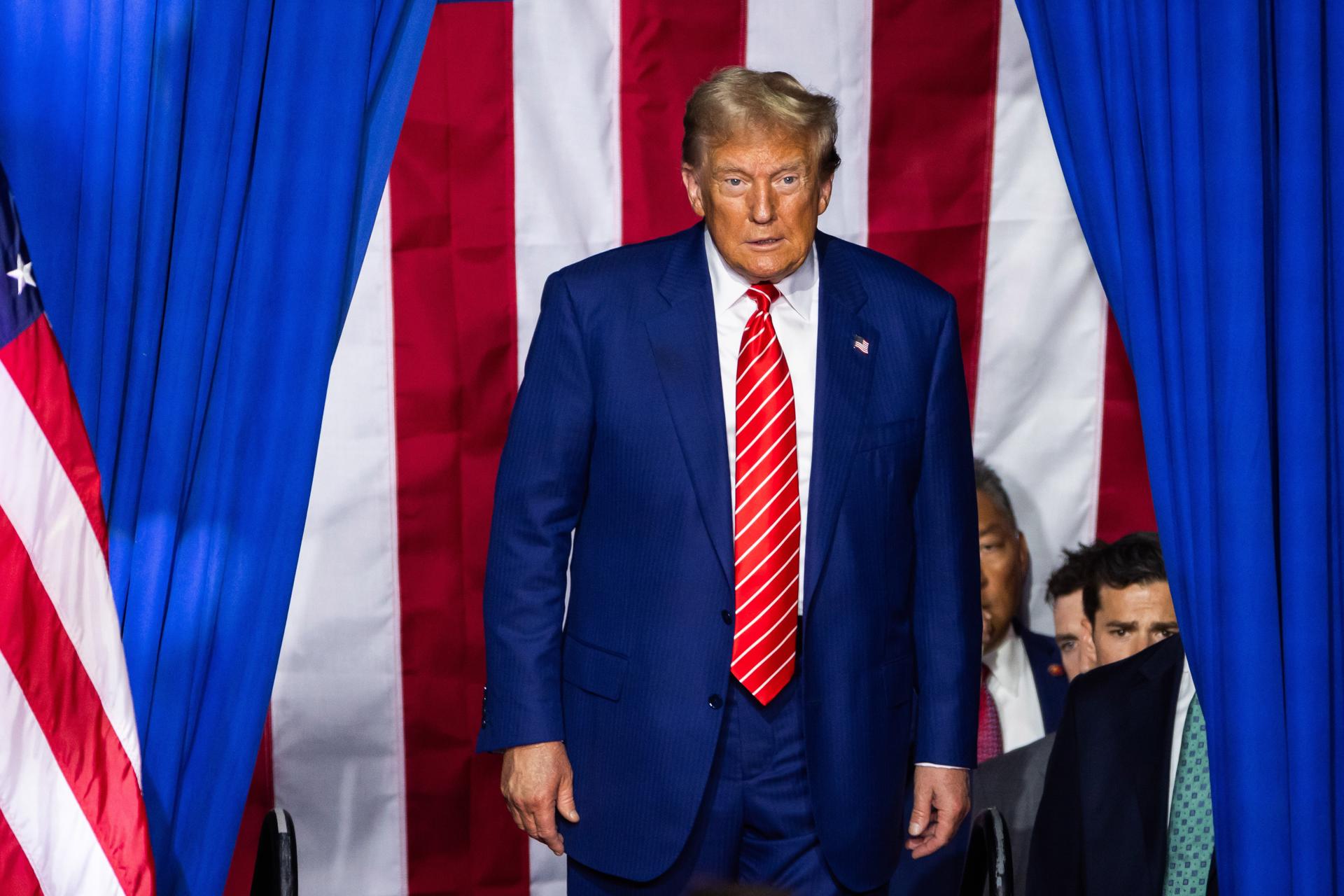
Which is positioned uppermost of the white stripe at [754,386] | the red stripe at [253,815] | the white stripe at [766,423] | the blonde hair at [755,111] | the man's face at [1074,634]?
the blonde hair at [755,111]

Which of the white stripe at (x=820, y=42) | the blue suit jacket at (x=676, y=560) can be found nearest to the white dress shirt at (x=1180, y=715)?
the blue suit jacket at (x=676, y=560)

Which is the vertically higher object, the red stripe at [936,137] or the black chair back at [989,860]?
the red stripe at [936,137]

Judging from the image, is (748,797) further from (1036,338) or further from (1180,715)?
(1036,338)

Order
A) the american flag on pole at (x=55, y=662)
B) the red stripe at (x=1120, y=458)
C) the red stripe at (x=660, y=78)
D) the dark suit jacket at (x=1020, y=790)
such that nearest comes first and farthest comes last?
the american flag on pole at (x=55, y=662), the dark suit jacket at (x=1020, y=790), the red stripe at (x=660, y=78), the red stripe at (x=1120, y=458)

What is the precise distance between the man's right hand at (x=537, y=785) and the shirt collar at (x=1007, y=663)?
144cm

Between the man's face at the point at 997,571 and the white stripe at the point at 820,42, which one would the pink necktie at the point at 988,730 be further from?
the white stripe at the point at 820,42

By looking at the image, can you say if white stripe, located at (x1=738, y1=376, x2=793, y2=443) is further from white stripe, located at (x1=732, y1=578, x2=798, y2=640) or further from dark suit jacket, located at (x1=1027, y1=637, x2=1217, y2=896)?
dark suit jacket, located at (x1=1027, y1=637, x2=1217, y2=896)

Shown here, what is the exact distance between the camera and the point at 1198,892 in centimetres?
257

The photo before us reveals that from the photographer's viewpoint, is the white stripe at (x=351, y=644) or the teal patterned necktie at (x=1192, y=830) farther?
the white stripe at (x=351, y=644)

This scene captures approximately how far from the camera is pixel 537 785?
6.86ft

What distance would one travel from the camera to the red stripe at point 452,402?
10.9 feet

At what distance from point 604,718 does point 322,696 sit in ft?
4.49

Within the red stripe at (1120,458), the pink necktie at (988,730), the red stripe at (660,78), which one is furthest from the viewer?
the red stripe at (1120,458)

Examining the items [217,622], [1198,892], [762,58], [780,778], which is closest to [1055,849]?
[1198,892]
